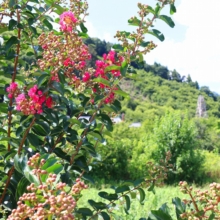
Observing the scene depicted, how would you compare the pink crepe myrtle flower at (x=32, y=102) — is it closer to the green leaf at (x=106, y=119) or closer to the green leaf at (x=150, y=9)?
the green leaf at (x=106, y=119)

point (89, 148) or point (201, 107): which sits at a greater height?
point (201, 107)

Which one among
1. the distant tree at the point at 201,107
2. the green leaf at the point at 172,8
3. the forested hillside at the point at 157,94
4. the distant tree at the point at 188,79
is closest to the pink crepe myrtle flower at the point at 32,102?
the green leaf at the point at 172,8

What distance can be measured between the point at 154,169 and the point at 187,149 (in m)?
10.3

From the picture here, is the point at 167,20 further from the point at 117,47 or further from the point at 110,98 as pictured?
the point at 110,98

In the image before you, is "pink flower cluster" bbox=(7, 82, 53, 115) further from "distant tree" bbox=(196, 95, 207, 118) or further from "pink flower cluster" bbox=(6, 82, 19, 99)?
"distant tree" bbox=(196, 95, 207, 118)

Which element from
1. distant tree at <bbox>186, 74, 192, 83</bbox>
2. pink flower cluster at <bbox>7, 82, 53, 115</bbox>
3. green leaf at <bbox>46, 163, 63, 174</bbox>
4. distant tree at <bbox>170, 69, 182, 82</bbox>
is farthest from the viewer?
distant tree at <bbox>186, 74, 192, 83</bbox>

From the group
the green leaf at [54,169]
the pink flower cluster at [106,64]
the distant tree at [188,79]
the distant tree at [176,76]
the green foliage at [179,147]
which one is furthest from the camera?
the distant tree at [188,79]

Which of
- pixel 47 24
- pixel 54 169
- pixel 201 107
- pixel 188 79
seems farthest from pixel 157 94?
pixel 54 169

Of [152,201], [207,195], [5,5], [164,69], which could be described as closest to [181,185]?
[207,195]

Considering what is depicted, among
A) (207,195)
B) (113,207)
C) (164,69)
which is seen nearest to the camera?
(207,195)

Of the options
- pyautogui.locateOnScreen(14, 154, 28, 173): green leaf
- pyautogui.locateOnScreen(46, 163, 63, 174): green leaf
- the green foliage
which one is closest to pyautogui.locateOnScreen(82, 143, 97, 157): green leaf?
pyautogui.locateOnScreen(14, 154, 28, 173): green leaf

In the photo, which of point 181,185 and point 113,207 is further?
point 113,207

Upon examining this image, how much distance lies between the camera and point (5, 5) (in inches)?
60.2

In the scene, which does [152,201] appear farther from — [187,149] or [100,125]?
[187,149]
